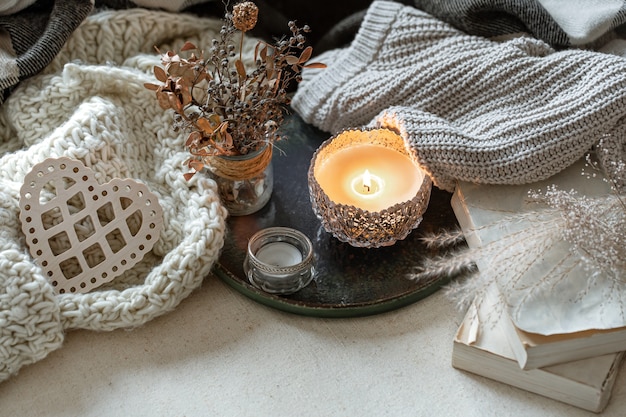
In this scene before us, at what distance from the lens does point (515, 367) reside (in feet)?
2.51

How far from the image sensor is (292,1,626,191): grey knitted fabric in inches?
33.6

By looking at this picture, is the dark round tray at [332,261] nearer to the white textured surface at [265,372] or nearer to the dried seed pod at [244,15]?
→ the white textured surface at [265,372]

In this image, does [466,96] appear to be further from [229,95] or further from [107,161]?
[107,161]

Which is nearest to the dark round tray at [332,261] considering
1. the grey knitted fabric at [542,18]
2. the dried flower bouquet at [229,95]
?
the dried flower bouquet at [229,95]

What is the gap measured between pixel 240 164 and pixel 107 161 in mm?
168

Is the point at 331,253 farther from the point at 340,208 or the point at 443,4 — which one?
the point at 443,4

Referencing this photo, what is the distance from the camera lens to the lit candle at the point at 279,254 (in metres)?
0.87

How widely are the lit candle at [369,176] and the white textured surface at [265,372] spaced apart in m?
0.14

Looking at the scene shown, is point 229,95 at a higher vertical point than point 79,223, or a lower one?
higher

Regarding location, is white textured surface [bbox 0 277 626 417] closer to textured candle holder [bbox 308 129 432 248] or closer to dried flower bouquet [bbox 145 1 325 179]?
textured candle holder [bbox 308 129 432 248]

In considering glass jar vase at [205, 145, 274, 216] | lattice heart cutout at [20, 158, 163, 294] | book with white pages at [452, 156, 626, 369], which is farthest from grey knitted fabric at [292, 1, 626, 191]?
lattice heart cutout at [20, 158, 163, 294]

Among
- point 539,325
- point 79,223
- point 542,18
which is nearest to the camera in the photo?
point 539,325

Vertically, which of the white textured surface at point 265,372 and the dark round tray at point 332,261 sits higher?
the dark round tray at point 332,261

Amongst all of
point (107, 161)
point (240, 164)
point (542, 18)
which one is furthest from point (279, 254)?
Result: point (542, 18)
